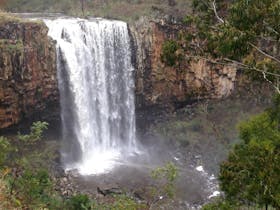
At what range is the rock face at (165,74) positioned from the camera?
26.1 m

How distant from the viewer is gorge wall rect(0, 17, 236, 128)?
22.0m

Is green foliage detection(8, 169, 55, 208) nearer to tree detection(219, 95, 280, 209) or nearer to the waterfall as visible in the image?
tree detection(219, 95, 280, 209)

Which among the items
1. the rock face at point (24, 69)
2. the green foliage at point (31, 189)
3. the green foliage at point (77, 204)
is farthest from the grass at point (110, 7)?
the green foliage at point (31, 189)

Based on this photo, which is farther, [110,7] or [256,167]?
[110,7]

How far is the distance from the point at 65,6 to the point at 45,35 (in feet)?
28.6

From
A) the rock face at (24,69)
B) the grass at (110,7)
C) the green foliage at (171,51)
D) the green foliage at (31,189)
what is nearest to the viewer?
the green foliage at (171,51)

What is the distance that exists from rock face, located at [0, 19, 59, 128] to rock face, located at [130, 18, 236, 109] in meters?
5.02

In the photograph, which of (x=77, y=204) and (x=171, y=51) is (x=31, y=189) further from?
(x=171, y=51)

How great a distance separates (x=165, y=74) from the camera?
89.3 ft

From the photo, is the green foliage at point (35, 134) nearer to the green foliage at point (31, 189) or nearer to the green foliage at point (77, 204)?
the green foliage at point (31, 189)

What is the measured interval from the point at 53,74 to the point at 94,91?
8.51ft

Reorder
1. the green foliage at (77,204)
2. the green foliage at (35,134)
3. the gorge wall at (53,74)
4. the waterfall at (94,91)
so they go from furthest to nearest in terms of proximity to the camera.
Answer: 1. the waterfall at (94,91)
2. the gorge wall at (53,74)
3. the green foliage at (77,204)
4. the green foliage at (35,134)

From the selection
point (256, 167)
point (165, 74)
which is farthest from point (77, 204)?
point (165, 74)

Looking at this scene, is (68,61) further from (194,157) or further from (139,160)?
(194,157)
